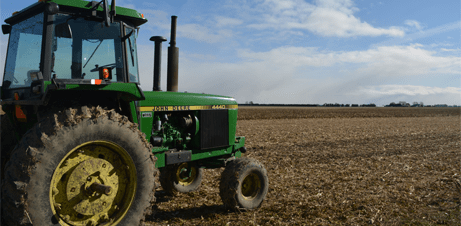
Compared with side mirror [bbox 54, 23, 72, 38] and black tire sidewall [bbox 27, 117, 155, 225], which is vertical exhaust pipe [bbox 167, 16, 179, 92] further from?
black tire sidewall [bbox 27, 117, 155, 225]

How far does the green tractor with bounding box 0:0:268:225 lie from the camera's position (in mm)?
2886

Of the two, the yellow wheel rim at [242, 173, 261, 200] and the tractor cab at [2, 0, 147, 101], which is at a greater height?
the tractor cab at [2, 0, 147, 101]

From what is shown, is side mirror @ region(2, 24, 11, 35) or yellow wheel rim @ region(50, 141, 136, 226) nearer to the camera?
yellow wheel rim @ region(50, 141, 136, 226)

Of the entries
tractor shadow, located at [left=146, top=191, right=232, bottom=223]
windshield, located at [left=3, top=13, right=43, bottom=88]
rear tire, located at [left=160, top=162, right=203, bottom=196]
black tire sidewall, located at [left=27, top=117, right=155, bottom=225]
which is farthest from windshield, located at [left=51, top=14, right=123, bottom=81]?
rear tire, located at [left=160, top=162, right=203, bottom=196]

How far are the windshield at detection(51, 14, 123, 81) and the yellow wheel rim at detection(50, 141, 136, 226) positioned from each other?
1018mm

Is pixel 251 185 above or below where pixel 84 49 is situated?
below

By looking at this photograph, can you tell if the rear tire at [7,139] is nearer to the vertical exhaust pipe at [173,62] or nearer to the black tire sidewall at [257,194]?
the vertical exhaust pipe at [173,62]

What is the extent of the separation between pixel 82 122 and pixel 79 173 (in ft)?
1.84

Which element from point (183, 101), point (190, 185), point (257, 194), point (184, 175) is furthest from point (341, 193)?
point (183, 101)

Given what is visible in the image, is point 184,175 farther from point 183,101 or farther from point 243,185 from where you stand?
point 183,101

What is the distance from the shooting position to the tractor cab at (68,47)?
3561 millimetres

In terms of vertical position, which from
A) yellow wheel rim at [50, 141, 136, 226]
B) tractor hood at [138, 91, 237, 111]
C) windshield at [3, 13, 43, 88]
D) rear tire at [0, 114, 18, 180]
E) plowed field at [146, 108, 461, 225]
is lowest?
plowed field at [146, 108, 461, 225]

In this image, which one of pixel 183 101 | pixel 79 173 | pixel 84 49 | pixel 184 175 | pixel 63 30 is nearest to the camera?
pixel 79 173

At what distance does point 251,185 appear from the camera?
5438 millimetres
